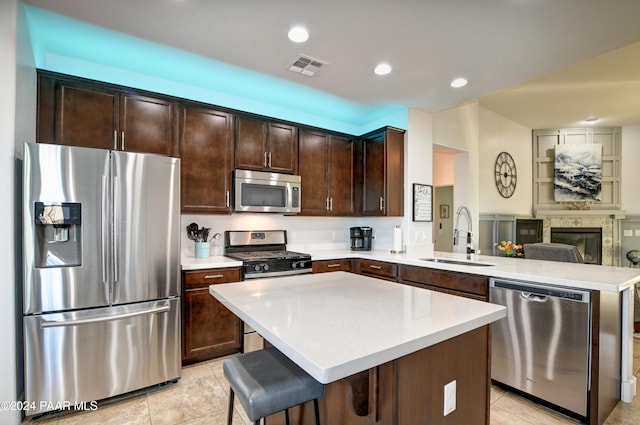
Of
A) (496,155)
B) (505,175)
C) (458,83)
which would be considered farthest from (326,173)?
(505,175)

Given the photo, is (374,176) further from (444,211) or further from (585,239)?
(585,239)

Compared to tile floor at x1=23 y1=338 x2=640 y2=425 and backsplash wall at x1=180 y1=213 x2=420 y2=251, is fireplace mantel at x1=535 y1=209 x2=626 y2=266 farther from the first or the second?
tile floor at x1=23 y1=338 x2=640 y2=425

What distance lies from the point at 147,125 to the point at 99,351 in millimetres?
1932

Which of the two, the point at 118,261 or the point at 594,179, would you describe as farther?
the point at 594,179

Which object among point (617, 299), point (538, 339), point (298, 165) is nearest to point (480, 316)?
point (538, 339)

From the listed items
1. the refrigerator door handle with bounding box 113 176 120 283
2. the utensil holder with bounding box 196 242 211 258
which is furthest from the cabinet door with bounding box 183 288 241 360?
the refrigerator door handle with bounding box 113 176 120 283

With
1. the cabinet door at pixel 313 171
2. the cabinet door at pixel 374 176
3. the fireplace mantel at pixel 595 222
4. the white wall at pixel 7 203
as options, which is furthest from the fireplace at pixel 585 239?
the white wall at pixel 7 203

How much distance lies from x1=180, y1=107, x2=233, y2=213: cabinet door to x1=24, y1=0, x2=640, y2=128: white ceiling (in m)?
0.69

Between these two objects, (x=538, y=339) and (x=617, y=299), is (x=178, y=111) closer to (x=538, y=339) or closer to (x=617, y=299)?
(x=538, y=339)

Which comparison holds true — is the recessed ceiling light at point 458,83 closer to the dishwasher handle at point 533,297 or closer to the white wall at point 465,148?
the white wall at point 465,148

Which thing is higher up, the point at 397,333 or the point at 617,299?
the point at 397,333

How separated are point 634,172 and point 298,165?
724 centimetres

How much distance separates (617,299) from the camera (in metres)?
2.04

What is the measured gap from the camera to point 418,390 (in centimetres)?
113
